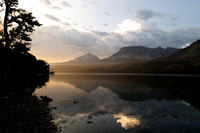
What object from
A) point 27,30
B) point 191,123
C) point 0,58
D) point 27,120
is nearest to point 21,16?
point 27,30

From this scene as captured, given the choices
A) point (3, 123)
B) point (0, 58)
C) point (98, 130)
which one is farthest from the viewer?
point (0, 58)

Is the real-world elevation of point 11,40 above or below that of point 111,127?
above

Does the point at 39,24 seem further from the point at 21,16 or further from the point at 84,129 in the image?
the point at 84,129

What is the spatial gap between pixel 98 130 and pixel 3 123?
11476mm

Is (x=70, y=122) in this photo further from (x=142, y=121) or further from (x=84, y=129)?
(x=142, y=121)

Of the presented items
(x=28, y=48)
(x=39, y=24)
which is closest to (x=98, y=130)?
(x=28, y=48)

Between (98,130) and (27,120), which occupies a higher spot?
(27,120)

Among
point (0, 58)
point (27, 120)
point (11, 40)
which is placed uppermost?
point (11, 40)

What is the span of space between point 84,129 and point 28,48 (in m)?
33.0

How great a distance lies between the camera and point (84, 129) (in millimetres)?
17719

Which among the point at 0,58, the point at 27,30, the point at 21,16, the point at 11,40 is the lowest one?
the point at 0,58

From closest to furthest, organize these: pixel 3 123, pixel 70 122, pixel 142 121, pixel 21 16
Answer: pixel 3 123 < pixel 70 122 < pixel 142 121 < pixel 21 16

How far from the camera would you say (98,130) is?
1753 centimetres

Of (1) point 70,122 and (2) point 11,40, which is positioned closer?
(1) point 70,122
